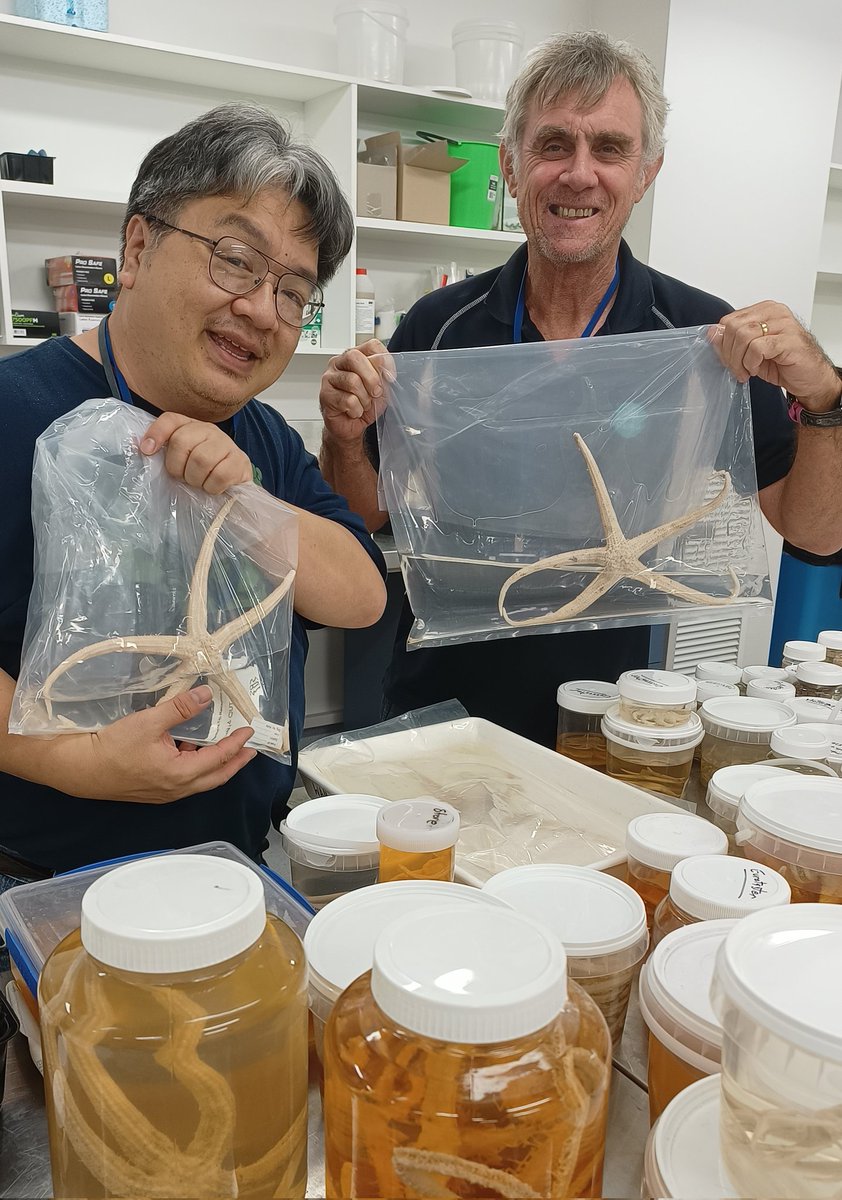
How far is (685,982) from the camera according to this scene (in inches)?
24.6

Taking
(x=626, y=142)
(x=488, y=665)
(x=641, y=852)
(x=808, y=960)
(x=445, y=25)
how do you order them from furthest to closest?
(x=445, y=25), (x=488, y=665), (x=626, y=142), (x=641, y=852), (x=808, y=960)

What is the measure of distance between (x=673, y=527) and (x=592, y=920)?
75 cm

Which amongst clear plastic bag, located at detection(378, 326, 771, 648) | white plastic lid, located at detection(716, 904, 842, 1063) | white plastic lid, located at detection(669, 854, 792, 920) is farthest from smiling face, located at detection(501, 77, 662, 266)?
white plastic lid, located at detection(716, 904, 842, 1063)

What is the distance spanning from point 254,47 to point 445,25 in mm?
870

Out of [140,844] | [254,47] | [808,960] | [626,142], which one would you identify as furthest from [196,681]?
[254,47]

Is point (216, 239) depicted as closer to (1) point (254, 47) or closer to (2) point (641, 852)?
(2) point (641, 852)

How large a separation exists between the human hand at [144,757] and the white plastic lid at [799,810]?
21.8 inches

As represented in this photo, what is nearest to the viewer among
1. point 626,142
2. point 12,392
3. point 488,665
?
point 12,392

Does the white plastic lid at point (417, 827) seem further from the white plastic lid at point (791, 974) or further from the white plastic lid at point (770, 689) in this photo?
the white plastic lid at point (770, 689)

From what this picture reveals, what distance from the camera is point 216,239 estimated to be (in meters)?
1.10

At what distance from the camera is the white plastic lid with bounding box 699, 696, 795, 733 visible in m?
1.29

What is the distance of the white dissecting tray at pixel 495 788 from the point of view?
1052 mm

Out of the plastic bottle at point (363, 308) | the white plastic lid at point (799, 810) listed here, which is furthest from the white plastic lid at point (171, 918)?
the plastic bottle at point (363, 308)

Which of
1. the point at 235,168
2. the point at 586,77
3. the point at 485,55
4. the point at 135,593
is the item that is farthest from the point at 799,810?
the point at 485,55
